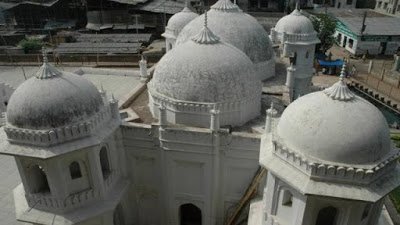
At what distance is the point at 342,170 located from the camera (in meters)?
8.79

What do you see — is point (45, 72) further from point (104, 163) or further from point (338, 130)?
point (338, 130)

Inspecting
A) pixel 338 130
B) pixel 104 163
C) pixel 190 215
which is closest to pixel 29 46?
pixel 104 163

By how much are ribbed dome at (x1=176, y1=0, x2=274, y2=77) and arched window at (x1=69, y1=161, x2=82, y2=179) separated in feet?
32.2

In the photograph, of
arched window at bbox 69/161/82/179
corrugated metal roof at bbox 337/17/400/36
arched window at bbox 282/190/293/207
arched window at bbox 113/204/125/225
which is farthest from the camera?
corrugated metal roof at bbox 337/17/400/36

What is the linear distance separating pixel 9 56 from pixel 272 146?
29153mm

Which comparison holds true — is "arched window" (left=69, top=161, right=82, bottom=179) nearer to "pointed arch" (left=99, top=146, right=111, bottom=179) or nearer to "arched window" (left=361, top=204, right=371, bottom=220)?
"pointed arch" (left=99, top=146, right=111, bottom=179)

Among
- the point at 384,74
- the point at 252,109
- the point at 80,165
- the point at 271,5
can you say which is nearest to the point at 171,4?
the point at 271,5

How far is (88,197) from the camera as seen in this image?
12922mm

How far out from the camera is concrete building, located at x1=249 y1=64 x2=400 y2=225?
28.9ft

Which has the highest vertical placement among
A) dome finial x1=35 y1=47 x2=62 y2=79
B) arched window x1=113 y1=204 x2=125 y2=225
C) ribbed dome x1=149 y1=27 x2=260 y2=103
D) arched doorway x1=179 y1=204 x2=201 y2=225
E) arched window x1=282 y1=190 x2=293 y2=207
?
dome finial x1=35 y1=47 x2=62 y2=79

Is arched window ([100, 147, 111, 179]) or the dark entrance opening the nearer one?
arched window ([100, 147, 111, 179])

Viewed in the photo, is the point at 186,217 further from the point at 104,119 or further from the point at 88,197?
the point at 104,119

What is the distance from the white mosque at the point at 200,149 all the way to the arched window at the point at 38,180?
4cm

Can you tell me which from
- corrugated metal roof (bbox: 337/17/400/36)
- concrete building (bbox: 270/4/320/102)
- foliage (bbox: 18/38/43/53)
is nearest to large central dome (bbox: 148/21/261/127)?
concrete building (bbox: 270/4/320/102)
